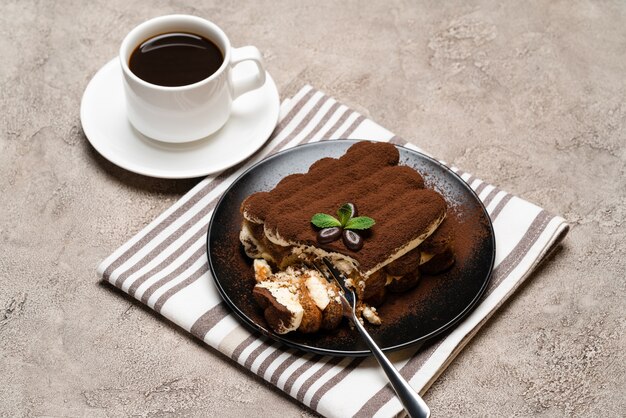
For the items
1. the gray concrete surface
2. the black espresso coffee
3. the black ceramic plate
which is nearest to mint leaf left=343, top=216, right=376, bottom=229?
the black ceramic plate

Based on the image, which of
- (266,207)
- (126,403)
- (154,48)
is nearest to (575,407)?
(266,207)

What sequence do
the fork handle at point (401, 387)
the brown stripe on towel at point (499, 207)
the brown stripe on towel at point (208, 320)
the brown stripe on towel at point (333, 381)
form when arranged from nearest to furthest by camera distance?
the fork handle at point (401, 387), the brown stripe on towel at point (333, 381), the brown stripe on towel at point (208, 320), the brown stripe on towel at point (499, 207)

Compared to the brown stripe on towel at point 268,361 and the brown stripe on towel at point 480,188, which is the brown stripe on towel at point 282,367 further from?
the brown stripe on towel at point 480,188

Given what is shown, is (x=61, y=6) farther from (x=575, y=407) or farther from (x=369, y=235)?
(x=575, y=407)

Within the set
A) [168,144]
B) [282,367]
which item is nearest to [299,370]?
[282,367]

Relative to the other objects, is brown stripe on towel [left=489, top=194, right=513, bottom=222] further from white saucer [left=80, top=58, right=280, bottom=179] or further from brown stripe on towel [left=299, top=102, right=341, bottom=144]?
white saucer [left=80, top=58, right=280, bottom=179]

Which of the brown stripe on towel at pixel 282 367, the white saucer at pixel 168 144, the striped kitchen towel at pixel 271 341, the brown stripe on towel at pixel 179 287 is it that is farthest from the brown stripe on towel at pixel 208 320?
the white saucer at pixel 168 144

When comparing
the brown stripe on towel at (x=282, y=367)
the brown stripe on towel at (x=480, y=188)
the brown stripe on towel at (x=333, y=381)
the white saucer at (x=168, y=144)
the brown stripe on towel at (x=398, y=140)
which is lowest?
the brown stripe on towel at (x=282, y=367)
